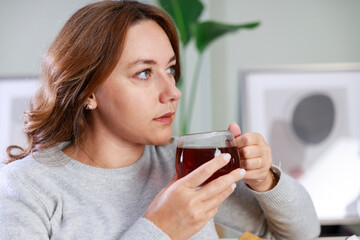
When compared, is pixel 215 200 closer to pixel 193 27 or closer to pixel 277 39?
pixel 193 27

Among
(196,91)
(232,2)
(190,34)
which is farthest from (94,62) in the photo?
(232,2)

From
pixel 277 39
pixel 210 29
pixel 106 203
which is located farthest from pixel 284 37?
pixel 106 203

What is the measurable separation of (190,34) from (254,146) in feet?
4.24

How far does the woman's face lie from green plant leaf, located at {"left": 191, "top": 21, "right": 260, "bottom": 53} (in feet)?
2.90

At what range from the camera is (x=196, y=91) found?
236 cm

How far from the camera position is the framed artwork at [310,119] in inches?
89.6

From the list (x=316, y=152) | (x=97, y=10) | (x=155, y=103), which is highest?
(x=97, y=10)

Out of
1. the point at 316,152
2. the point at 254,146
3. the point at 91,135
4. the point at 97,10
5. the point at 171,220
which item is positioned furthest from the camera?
the point at 316,152

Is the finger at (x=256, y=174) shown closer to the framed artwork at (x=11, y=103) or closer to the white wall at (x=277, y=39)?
the white wall at (x=277, y=39)

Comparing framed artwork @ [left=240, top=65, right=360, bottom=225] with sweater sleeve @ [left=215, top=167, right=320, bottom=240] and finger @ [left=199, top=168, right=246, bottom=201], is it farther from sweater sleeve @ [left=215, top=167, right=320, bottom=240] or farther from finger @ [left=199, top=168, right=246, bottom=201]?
finger @ [left=199, top=168, right=246, bottom=201]

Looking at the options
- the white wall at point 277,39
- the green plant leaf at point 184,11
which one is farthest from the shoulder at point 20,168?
the white wall at point 277,39

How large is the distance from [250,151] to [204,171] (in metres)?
0.23

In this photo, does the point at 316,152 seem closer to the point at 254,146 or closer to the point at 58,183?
the point at 254,146

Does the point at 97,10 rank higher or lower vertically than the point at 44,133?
higher
